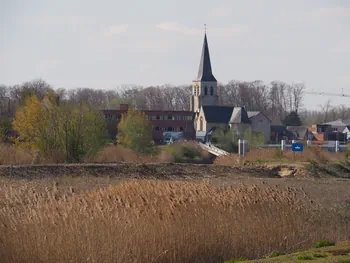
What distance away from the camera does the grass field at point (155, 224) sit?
13.1 metres


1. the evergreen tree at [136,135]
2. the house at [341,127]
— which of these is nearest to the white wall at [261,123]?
the house at [341,127]

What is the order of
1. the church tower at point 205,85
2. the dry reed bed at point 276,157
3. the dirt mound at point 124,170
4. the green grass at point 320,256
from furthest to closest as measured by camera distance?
the church tower at point 205,85 < the dry reed bed at point 276,157 < the dirt mound at point 124,170 < the green grass at point 320,256

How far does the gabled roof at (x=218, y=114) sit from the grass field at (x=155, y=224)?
308 feet

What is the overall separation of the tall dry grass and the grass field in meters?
0.02

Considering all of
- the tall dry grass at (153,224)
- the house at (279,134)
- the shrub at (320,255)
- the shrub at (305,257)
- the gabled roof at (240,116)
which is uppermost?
the gabled roof at (240,116)

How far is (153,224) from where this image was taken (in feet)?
46.6

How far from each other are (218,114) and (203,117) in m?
2.46

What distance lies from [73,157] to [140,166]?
747 cm

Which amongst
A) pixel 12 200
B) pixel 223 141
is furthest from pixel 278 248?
pixel 223 141

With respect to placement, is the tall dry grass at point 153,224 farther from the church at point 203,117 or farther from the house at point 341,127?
the house at point 341,127

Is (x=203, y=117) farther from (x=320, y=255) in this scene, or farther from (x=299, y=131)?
(x=320, y=255)

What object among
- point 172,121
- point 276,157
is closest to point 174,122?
point 172,121

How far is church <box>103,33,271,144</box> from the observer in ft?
319

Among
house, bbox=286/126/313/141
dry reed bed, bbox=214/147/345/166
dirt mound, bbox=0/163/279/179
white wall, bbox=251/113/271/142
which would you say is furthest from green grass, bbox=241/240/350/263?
house, bbox=286/126/313/141
